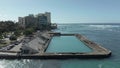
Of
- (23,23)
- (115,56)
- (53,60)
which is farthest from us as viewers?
(23,23)

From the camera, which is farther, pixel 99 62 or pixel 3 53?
pixel 3 53

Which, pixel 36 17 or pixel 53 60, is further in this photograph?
pixel 36 17

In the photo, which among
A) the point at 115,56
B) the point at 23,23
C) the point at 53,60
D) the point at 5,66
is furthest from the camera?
the point at 23,23

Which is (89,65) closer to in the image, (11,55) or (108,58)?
(108,58)

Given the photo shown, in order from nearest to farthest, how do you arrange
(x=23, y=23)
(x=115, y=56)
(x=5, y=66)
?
(x=5, y=66), (x=115, y=56), (x=23, y=23)

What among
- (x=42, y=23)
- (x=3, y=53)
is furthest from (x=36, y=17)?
(x=3, y=53)

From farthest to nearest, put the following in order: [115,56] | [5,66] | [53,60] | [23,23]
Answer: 1. [23,23]
2. [115,56]
3. [53,60]
4. [5,66]

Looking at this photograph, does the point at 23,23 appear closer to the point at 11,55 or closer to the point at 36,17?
the point at 36,17

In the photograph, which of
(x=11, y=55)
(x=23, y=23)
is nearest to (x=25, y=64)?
(x=11, y=55)
